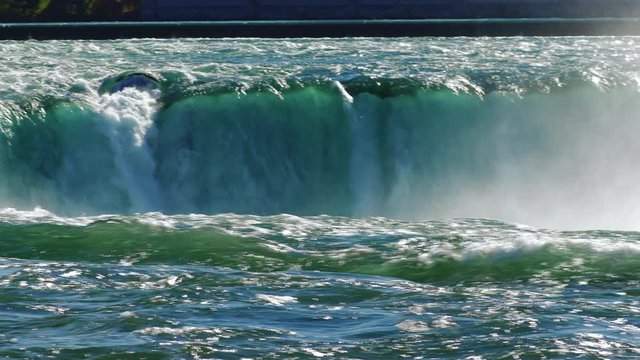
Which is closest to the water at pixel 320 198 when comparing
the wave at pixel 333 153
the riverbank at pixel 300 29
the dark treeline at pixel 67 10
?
the wave at pixel 333 153

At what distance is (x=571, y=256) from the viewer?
9.64 m

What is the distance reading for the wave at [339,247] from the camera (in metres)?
9.38

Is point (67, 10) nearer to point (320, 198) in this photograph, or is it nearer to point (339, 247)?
point (320, 198)

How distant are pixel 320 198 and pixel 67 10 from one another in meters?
22.8

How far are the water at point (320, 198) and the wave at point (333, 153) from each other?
2 cm

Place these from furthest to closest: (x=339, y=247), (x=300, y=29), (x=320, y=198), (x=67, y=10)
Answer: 1. (x=67, y=10)
2. (x=300, y=29)
3. (x=320, y=198)
4. (x=339, y=247)

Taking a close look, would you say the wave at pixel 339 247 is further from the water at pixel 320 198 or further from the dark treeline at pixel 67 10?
the dark treeline at pixel 67 10

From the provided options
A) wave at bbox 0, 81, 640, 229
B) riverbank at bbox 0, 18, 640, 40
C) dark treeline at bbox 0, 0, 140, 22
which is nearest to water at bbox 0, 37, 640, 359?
wave at bbox 0, 81, 640, 229

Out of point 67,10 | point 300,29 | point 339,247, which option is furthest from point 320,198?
point 67,10

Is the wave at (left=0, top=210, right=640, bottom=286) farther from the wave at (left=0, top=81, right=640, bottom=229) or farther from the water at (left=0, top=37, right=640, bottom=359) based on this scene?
the wave at (left=0, top=81, right=640, bottom=229)

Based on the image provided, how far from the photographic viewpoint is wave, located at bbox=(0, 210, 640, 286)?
9.38 m

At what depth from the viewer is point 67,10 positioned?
37281mm

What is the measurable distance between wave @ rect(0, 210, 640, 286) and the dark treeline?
25323mm

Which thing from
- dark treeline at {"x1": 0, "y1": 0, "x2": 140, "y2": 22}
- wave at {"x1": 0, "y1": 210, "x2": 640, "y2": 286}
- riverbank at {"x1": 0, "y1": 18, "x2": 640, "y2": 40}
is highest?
wave at {"x1": 0, "y1": 210, "x2": 640, "y2": 286}
